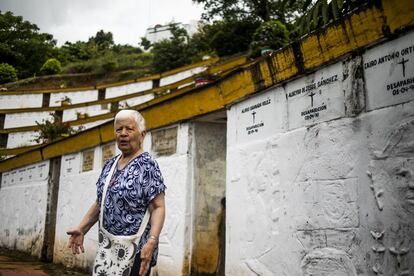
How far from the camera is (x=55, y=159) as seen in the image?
29.7 ft

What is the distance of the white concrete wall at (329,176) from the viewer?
252 centimetres

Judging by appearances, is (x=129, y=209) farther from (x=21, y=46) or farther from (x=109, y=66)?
(x=21, y=46)

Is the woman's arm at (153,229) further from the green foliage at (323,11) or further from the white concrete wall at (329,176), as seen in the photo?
the green foliage at (323,11)

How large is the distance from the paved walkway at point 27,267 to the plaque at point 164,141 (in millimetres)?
2671

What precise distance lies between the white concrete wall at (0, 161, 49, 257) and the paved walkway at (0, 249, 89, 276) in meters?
0.37

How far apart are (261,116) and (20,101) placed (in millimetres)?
26866

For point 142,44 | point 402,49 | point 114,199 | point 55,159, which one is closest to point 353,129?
point 402,49

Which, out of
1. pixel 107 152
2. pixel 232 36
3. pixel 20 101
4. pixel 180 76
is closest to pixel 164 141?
pixel 107 152

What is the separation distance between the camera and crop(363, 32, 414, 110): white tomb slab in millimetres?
2512

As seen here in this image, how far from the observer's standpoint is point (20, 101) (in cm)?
2731

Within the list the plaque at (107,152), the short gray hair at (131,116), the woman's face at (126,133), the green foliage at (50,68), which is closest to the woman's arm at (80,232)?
the woman's face at (126,133)

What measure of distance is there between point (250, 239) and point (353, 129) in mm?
1499

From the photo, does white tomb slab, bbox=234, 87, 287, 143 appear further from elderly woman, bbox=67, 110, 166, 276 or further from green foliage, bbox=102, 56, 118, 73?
green foliage, bbox=102, 56, 118, 73

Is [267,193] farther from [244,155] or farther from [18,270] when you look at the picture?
[18,270]
